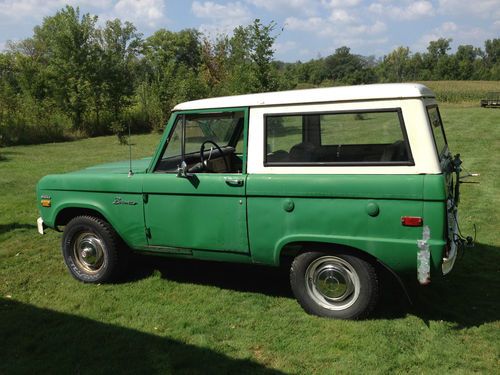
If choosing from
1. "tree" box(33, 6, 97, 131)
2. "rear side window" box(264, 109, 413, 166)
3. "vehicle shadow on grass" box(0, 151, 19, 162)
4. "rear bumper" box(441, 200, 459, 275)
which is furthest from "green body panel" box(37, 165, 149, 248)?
"tree" box(33, 6, 97, 131)

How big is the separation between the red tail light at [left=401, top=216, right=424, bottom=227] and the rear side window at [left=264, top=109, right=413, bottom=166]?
52 cm

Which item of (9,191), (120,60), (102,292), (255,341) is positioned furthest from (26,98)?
(255,341)

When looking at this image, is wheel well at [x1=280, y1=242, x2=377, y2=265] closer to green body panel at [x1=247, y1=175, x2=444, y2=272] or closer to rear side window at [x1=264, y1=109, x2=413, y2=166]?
green body panel at [x1=247, y1=175, x2=444, y2=272]

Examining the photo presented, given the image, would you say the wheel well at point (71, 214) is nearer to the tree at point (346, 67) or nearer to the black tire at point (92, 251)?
the black tire at point (92, 251)

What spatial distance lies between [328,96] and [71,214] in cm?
314

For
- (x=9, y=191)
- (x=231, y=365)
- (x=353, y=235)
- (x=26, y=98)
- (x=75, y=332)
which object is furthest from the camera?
(x=26, y=98)

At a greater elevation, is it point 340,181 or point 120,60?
point 120,60

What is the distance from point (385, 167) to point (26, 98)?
27.3 m

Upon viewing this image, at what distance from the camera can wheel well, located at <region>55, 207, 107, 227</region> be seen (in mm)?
4922

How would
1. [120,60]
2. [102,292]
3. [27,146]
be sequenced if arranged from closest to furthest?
[102,292] < [27,146] < [120,60]

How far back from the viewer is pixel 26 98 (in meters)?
26.5

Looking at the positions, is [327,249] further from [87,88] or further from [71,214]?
[87,88]

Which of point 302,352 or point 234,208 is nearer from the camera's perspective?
point 302,352

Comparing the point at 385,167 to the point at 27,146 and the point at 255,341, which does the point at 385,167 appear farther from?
the point at 27,146
